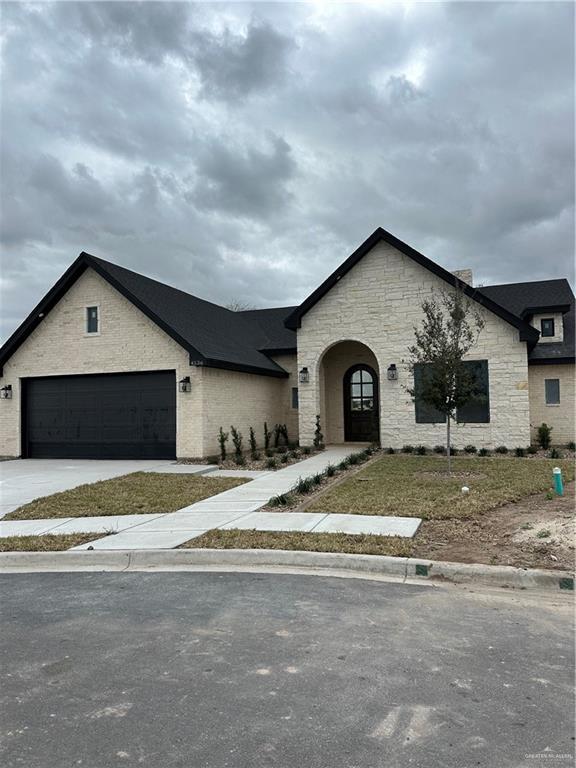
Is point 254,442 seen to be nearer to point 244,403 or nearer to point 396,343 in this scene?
point 244,403

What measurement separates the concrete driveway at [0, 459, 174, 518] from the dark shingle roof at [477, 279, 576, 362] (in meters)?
13.0

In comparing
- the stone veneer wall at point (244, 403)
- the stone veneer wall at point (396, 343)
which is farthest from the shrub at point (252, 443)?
the stone veneer wall at point (396, 343)

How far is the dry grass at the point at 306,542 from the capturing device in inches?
259

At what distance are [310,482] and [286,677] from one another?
7500 millimetres

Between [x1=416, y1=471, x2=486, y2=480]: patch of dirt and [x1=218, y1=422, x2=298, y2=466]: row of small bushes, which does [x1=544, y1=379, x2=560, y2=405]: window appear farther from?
[x1=218, y1=422, x2=298, y2=466]: row of small bushes

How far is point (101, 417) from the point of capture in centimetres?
1859

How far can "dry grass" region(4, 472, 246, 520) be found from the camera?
376 inches

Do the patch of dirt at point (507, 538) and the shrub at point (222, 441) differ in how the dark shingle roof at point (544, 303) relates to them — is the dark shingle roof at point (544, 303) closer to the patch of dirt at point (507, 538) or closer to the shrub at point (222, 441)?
the shrub at point (222, 441)

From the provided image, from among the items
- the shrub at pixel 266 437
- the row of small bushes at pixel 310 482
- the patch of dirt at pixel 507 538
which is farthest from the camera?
the shrub at pixel 266 437

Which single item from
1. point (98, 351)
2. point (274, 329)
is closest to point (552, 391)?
point (274, 329)

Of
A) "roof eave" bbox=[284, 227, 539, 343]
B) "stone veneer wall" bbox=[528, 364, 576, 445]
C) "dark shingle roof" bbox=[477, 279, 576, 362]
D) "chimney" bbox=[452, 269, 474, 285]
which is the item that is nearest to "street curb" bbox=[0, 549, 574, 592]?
"roof eave" bbox=[284, 227, 539, 343]

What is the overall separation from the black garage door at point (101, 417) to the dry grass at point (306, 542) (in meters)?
Result: 10.4

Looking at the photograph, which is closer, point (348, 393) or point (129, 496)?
point (129, 496)

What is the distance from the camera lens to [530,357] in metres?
18.9
